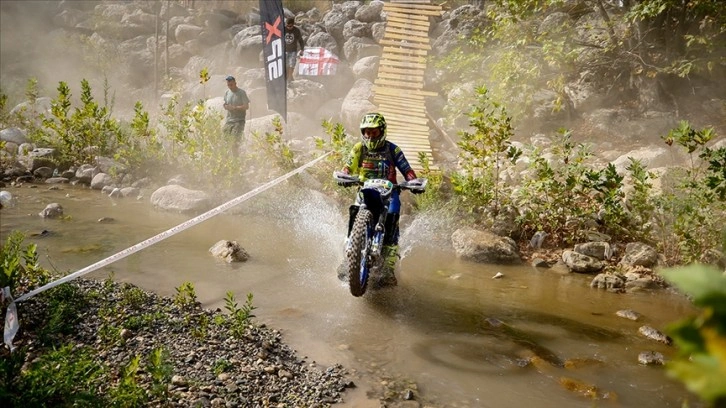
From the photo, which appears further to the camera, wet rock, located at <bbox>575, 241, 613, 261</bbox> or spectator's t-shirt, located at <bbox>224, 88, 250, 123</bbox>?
spectator's t-shirt, located at <bbox>224, 88, 250, 123</bbox>

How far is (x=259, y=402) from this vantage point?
3098 millimetres

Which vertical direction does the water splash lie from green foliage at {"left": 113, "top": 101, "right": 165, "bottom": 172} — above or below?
below

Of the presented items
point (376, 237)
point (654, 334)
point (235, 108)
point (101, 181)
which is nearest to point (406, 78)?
point (235, 108)

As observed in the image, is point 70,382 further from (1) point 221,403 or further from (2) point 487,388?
(2) point 487,388

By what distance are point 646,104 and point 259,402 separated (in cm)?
1084

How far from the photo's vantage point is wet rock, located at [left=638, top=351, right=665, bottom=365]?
159 inches

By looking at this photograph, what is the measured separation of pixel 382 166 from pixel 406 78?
8649 millimetres

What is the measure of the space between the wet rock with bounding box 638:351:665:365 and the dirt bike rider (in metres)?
2.47

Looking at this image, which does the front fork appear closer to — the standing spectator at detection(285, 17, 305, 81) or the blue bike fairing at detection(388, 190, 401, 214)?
the blue bike fairing at detection(388, 190, 401, 214)

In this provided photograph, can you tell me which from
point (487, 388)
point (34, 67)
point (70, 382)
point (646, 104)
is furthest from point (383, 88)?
point (34, 67)

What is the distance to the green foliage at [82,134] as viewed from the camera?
961 centimetres

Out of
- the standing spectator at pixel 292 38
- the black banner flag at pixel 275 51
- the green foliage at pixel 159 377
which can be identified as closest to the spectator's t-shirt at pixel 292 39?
the standing spectator at pixel 292 38

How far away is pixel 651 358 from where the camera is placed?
4.07 meters

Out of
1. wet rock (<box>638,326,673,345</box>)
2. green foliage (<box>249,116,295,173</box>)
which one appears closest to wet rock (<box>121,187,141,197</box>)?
green foliage (<box>249,116,295,173</box>)
